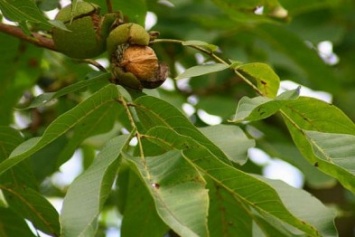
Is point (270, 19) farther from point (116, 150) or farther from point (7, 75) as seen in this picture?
point (116, 150)

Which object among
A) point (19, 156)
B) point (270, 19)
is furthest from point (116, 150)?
point (270, 19)

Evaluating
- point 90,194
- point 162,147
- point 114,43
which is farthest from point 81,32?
point 90,194

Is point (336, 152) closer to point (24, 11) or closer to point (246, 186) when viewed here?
point (246, 186)

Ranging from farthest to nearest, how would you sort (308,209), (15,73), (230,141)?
1. (15,73)
2. (230,141)
3. (308,209)

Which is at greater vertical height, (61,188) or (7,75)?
(7,75)

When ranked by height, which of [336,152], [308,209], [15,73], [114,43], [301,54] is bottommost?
[301,54]
